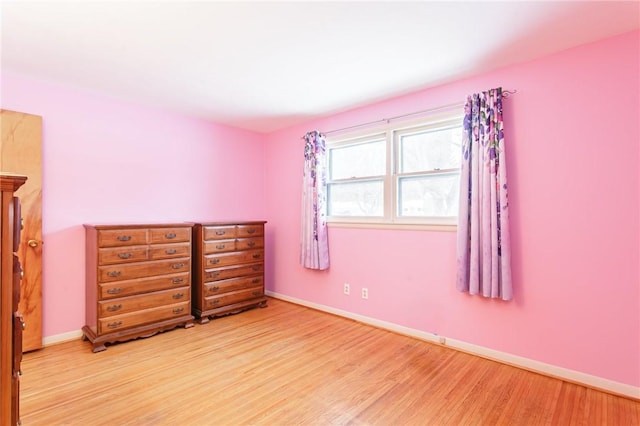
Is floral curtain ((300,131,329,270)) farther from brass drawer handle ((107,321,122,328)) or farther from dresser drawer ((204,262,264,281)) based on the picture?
brass drawer handle ((107,321,122,328))

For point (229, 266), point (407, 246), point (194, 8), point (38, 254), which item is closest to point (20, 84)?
point (38, 254)

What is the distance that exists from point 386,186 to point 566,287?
5.50 feet

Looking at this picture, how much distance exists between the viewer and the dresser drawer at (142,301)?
2742 millimetres

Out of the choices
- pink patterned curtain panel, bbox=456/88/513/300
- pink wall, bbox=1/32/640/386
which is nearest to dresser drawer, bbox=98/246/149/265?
pink wall, bbox=1/32/640/386

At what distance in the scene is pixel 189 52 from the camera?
2.29 meters

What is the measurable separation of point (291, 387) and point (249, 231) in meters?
2.04

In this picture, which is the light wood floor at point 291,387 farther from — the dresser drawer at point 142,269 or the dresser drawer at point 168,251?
the dresser drawer at point 168,251

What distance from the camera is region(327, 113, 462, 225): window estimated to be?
9.42 ft

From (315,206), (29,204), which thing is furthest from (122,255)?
(315,206)

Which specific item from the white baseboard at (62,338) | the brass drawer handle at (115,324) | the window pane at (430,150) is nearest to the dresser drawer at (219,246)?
A: the brass drawer handle at (115,324)

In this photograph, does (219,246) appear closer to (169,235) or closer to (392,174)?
(169,235)

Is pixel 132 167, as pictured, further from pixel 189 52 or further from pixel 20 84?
pixel 189 52

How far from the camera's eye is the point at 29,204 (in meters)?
2.65

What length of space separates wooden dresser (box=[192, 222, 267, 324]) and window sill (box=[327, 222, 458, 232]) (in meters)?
1.00
